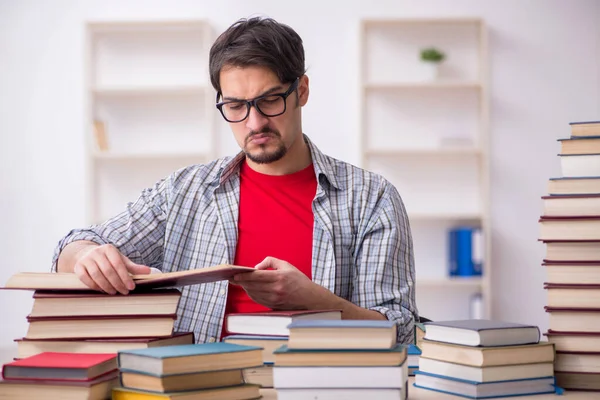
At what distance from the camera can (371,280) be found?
200 centimetres

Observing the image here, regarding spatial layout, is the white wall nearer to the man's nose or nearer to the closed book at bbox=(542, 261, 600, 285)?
the man's nose

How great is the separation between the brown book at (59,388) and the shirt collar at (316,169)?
3.55ft

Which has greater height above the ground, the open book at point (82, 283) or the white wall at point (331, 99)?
the white wall at point (331, 99)

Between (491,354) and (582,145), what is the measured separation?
41cm

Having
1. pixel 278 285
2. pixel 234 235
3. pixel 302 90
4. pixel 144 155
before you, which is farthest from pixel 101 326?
pixel 144 155

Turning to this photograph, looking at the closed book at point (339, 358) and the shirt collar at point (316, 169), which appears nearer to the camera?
the closed book at point (339, 358)

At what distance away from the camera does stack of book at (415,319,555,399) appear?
1.20 metres

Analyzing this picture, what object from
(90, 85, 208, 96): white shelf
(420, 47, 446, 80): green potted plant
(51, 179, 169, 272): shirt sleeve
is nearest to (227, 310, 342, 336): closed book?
(51, 179, 169, 272): shirt sleeve

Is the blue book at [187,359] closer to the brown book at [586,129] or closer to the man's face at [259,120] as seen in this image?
the brown book at [586,129]

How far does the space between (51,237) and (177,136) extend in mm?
986

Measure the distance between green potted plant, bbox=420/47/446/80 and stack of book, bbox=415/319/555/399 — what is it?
3.50 meters

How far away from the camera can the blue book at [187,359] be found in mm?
1051

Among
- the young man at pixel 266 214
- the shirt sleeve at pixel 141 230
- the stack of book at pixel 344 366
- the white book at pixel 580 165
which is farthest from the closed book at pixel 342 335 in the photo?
the shirt sleeve at pixel 141 230

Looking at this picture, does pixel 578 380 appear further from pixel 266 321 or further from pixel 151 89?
pixel 151 89
